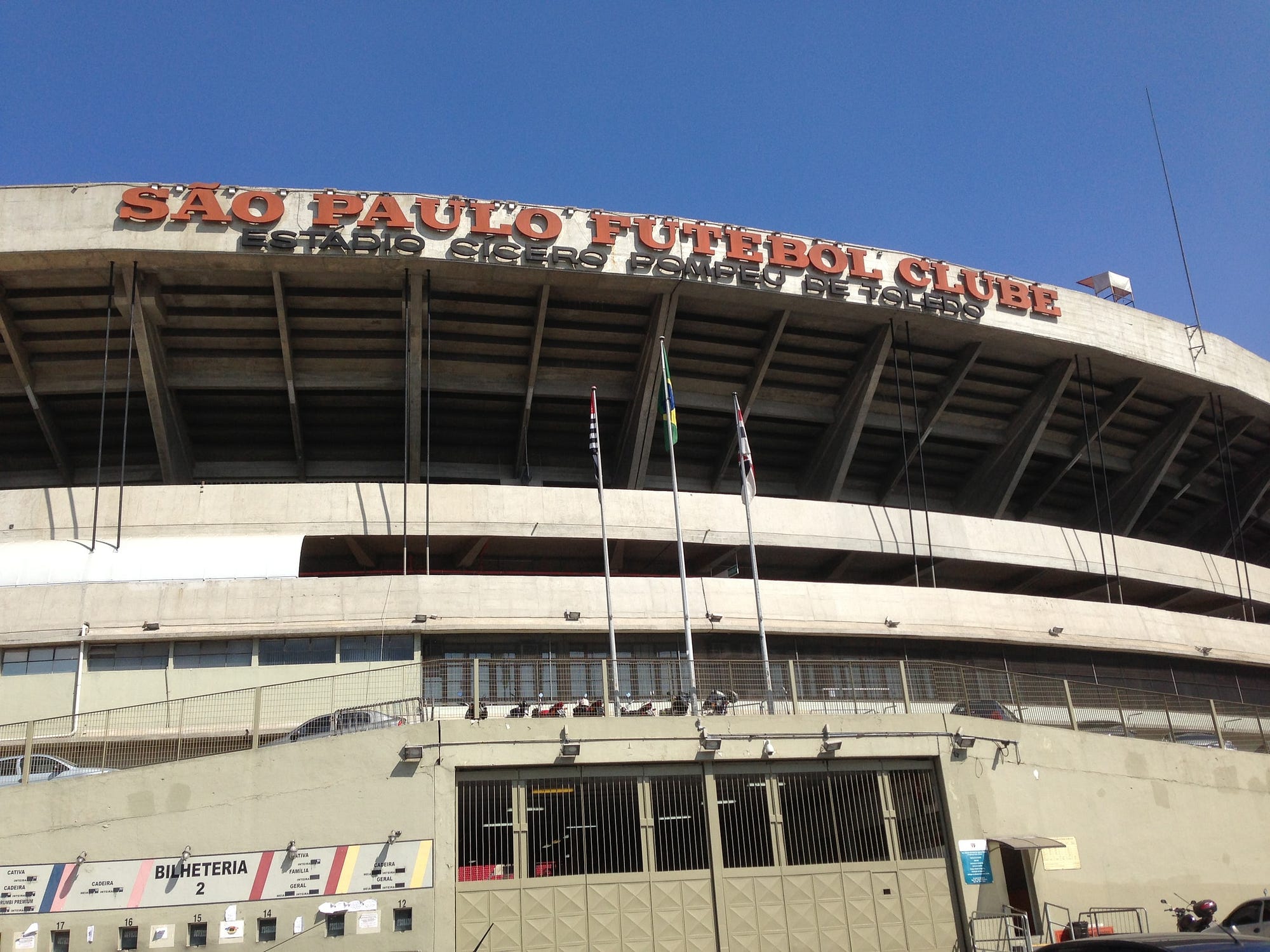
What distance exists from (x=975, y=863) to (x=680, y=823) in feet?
18.9

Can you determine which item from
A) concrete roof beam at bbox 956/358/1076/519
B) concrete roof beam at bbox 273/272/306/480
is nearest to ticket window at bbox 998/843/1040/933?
concrete roof beam at bbox 956/358/1076/519

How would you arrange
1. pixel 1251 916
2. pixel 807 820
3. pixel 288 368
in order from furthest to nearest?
pixel 288 368 → pixel 1251 916 → pixel 807 820

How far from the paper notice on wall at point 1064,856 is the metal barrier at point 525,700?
2.39 metres

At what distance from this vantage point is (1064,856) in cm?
2194

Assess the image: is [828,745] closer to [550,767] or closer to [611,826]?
[611,826]

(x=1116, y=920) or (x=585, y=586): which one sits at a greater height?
(x=585, y=586)

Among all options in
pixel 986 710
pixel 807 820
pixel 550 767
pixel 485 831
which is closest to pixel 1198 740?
pixel 986 710

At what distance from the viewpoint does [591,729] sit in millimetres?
19734

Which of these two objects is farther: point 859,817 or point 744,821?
point 859,817

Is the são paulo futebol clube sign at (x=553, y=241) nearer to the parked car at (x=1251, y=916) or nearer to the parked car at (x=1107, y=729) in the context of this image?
the parked car at (x=1107, y=729)

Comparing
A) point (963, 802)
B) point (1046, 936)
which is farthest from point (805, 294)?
point (1046, 936)

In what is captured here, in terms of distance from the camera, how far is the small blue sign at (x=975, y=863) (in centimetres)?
2077

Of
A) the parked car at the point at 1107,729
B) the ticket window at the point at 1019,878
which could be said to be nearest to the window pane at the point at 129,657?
the ticket window at the point at 1019,878

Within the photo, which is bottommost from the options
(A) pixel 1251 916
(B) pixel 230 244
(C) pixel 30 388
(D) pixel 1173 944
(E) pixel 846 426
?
(D) pixel 1173 944
